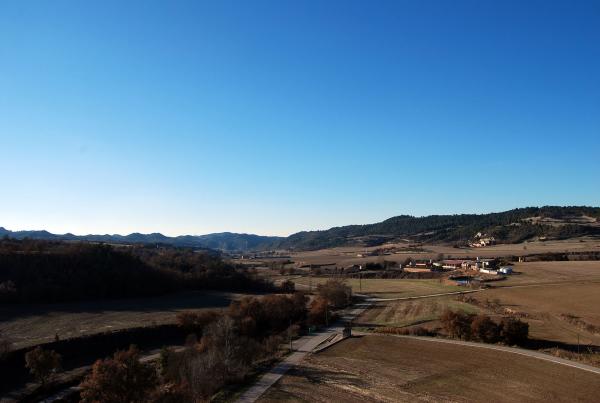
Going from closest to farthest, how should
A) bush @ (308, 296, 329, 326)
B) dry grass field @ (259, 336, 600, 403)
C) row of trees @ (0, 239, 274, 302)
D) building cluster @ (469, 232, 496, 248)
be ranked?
dry grass field @ (259, 336, 600, 403) < bush @ (308, 296, 329, 326) < row of trees @ (0, 239, 274, 302) < building cluster @ (469, 232, 496, 248)

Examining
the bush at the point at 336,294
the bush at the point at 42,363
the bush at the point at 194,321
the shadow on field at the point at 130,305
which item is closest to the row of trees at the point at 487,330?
the bush at the point at 194,321

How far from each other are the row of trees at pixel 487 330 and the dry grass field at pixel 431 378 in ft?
15.3

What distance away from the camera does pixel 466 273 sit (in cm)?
11150

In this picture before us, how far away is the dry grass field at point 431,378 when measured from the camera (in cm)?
2998

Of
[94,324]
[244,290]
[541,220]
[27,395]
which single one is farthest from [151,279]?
[541,220]

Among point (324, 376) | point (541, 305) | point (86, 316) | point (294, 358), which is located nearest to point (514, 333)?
point (294, 358)

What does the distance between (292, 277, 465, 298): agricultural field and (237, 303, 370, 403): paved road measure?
79.0ft

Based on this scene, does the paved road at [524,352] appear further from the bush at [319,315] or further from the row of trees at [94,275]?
the row of trees at [94,275]

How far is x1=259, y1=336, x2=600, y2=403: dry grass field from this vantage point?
29984 millimetres

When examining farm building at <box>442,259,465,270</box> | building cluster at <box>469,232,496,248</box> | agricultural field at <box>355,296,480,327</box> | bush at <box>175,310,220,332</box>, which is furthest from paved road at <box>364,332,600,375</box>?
building cluster at <box>469,232,496,248</box>

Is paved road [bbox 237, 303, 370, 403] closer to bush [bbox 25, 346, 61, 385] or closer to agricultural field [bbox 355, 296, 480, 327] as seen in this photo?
agricultural field [bbox 355, 296, 480, 327]

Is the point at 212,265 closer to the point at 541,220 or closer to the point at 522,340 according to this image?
the point at 522,340

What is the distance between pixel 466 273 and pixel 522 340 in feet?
220

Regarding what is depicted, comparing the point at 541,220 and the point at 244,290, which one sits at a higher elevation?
the point at 541,220
